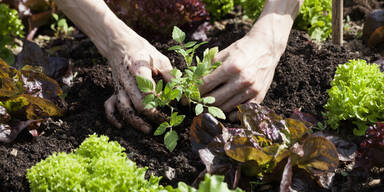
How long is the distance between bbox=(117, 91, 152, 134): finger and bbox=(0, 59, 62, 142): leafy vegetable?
1.48ft

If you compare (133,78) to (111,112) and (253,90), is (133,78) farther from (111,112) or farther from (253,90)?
(253,90)

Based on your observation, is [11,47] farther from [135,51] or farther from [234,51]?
[234,51]

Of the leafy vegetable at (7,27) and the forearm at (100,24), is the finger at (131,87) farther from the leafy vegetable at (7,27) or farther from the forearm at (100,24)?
the leafy vegetable at (7,27)

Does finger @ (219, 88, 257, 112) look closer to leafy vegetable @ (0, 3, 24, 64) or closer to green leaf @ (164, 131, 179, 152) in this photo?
green leaf @ (164, 131, 179, 152)

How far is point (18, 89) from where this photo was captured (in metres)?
2.94

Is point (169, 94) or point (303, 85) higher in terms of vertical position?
point (169, 94)

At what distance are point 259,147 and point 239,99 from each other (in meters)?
0.45

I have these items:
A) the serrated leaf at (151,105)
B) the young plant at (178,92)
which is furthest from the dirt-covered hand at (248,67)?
the serrated leaf at (151,105)

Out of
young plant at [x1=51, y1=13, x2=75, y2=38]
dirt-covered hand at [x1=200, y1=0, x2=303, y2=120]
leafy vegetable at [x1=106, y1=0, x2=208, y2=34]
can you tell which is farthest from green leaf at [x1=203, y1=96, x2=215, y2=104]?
young plant at [x1=51, y1=13, x2=75, y2=38]

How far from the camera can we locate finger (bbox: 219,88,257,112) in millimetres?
2732

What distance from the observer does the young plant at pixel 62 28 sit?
14.8 feet

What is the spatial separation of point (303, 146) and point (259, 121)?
0.29 metres

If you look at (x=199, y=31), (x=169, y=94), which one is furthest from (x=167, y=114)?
(x=199, y=31)

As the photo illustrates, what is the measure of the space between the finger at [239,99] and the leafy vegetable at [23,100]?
108 cm
